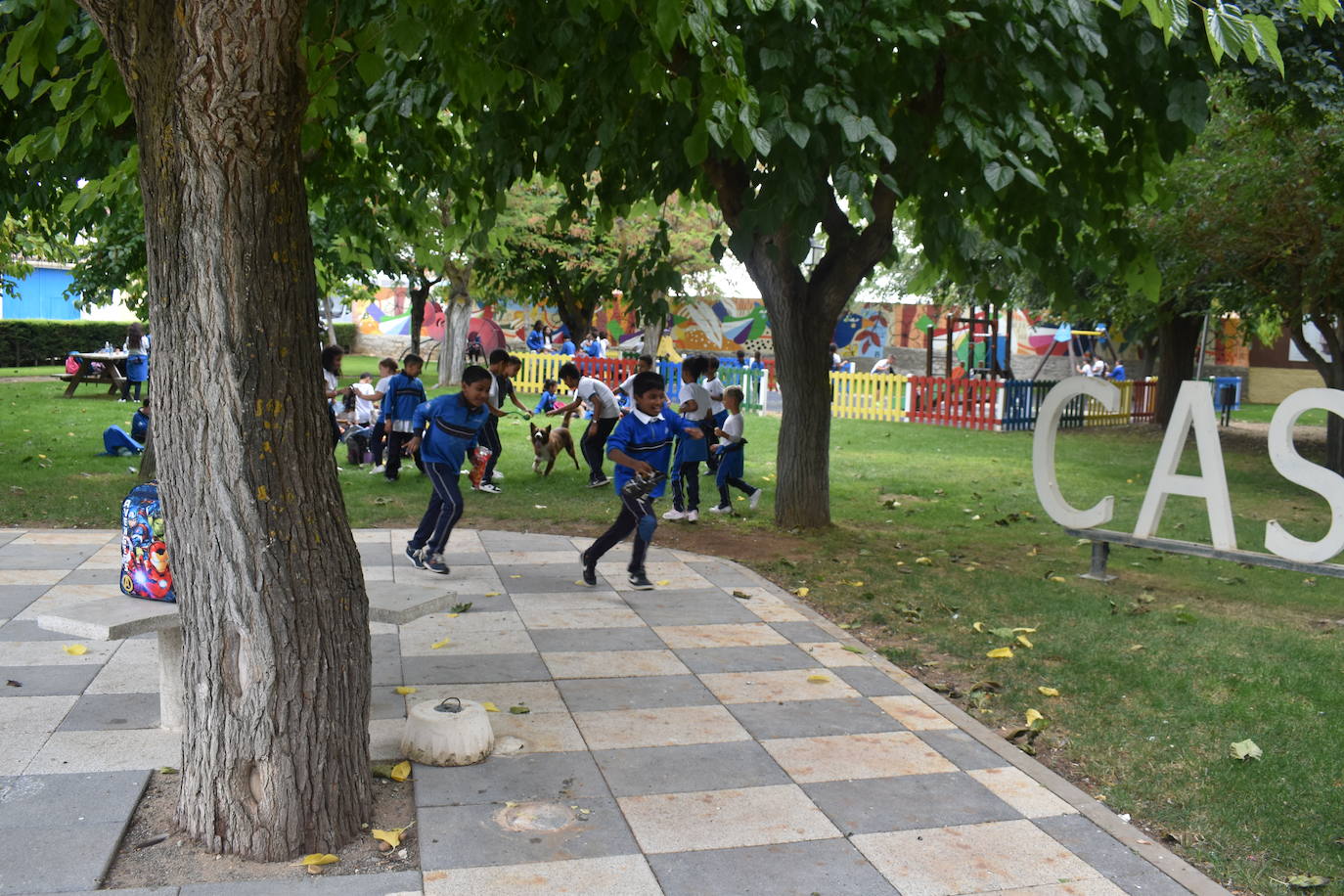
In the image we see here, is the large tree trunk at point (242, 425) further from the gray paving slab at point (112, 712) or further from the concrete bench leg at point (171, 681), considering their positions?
the gray paving slab at point (112, 712)

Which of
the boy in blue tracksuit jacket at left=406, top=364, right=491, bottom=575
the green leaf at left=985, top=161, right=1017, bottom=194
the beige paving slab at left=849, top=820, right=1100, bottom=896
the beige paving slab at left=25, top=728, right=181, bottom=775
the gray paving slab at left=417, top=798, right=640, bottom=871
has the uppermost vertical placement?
the green leaf at left=985, top=161, right=1017, bottom=194

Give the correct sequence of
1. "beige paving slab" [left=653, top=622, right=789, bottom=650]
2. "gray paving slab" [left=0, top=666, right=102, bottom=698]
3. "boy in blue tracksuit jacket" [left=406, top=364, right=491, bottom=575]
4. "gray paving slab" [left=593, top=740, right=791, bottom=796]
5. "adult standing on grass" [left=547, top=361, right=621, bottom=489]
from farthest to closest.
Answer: "adult standing on grass" [left=547, top=361, right=621, bottom=489]
"boy in blue tracksuit jacket" [left=406, top=364, right=491, bottom=575]
"beige paving slab" [left=653, top=622, right=789, bottom=650]
"gray paving slab" [left=0, top=666, right=102, bottom=698]
"gray paving slab" [left=593, top=740, right=791, bottom=796]

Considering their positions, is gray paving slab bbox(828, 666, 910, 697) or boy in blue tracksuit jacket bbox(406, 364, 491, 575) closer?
gray paving slab bbox(828, 666, 910, 697)

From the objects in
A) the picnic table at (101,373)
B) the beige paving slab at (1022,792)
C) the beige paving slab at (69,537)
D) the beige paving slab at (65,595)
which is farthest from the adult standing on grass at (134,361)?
the beige paving slab at (1022,792)

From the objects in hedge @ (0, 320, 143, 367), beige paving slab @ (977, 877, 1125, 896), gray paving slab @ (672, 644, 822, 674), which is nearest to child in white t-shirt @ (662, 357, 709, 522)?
gray paving slab @ (672, 644, 822, 674)

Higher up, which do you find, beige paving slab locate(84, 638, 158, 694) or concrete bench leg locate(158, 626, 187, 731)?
concrete bench leg locate(158, 626, 187, 731)

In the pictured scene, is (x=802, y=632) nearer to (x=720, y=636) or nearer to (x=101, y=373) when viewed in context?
(x=720, y=636)

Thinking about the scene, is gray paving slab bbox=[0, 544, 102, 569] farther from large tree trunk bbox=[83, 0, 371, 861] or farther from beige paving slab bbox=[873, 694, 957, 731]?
beige paving slab bbox=[873, 694, 957, 731]

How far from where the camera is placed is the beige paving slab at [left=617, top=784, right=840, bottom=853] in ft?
14.6

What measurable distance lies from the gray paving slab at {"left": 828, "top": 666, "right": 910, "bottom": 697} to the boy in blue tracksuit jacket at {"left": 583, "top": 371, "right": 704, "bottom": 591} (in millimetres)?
2173

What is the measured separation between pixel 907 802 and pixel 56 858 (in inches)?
123

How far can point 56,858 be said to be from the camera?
13.4 ft


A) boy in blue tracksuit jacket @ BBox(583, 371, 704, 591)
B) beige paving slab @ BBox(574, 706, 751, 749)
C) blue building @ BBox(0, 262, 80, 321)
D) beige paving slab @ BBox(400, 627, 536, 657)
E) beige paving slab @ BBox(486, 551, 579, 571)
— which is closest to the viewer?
beige paving slab @ BBox(574, 706, 751, 749)

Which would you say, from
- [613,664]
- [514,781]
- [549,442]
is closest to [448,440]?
[613,664]
